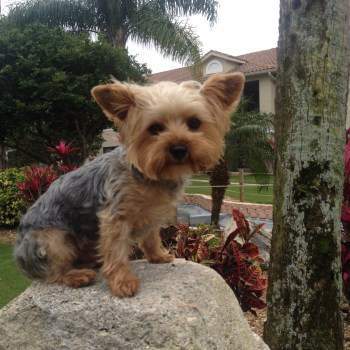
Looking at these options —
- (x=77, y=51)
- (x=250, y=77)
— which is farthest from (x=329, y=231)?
(x=250, y=77)

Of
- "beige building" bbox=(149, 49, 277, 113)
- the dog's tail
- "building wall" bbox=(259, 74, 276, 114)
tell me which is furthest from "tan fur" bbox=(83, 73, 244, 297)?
"building wall" bbox=(259, 74, 276, 114)

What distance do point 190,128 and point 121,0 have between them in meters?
17.4

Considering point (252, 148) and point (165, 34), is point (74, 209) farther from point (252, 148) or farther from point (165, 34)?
point (165, 34)

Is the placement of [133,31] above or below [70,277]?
above

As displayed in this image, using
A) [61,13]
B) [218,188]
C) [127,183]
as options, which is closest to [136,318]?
[127,183]

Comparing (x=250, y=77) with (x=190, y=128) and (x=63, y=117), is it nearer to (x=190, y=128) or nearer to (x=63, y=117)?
(x=63, y=117)

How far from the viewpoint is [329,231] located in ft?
12.8

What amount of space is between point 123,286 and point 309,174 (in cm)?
160

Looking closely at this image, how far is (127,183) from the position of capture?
3391 mm

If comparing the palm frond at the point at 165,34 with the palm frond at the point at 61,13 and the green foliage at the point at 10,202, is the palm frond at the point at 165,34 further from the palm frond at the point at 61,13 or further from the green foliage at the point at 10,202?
the green foliage at the point at 10,202

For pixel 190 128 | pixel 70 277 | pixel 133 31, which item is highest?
pixel 133 31

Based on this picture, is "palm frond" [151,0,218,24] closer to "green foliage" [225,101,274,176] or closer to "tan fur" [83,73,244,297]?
"green foliage" [225,101,274,176]

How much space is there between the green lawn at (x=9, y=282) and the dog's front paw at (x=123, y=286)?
Answer: 14.4ft

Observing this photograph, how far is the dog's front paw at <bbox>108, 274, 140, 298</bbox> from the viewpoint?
3244mm
